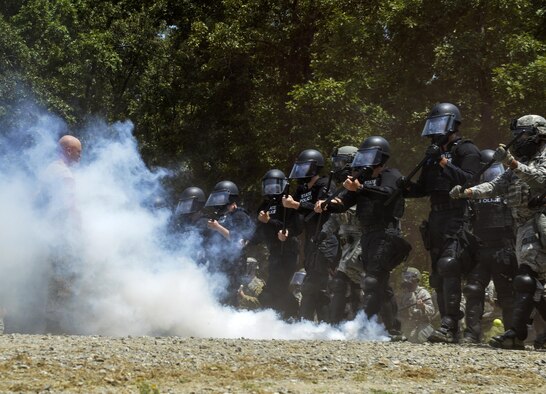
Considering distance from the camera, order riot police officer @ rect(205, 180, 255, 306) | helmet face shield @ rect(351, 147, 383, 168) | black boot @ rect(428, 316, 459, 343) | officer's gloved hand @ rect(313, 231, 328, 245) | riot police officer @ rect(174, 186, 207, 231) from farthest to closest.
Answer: riot police officer @ rect(174, 186, 207, 231) → riot police officer @ rect(205, 180, 255, 306) → officer's gloved hand @ rect(313, 231, 328, 245) → helmet face shield @ rect(351, 147, 383, 168) → black boot @ rect(428, 316, 459, 343)

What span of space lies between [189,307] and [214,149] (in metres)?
12.0

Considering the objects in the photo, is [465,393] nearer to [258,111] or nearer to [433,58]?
[433,58]

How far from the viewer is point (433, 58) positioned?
56.7 ft

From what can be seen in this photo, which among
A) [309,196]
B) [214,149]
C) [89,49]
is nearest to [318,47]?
[214,149]

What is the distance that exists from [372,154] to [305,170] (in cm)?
177

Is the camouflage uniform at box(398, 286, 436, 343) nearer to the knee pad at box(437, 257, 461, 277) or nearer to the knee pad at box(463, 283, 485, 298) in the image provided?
the knee pad at box(463, 283, 485, 298)

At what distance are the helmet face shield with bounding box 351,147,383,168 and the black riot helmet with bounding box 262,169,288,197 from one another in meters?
2.21

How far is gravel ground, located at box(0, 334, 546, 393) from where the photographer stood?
5566 mm

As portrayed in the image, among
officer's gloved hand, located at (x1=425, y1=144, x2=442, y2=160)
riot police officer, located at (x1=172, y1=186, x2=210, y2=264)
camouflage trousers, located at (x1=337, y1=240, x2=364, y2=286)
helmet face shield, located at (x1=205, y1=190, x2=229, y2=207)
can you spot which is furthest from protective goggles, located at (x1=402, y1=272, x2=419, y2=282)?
officer's gloved hand, located at (x1=425, y1=144, x2=442, y2=160)

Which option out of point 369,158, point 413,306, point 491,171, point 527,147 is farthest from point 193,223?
point 527,147

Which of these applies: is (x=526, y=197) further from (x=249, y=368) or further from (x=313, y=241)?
(x=249, y=368)

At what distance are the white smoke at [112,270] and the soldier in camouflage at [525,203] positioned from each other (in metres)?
1.58

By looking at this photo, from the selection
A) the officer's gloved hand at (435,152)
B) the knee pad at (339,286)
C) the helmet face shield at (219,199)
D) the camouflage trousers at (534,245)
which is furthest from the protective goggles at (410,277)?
the camouflage trousers at (534,245)

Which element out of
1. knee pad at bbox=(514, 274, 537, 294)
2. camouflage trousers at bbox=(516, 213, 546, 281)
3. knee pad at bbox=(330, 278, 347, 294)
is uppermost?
knee pad at bbox=(330, 278, 347, 294)
